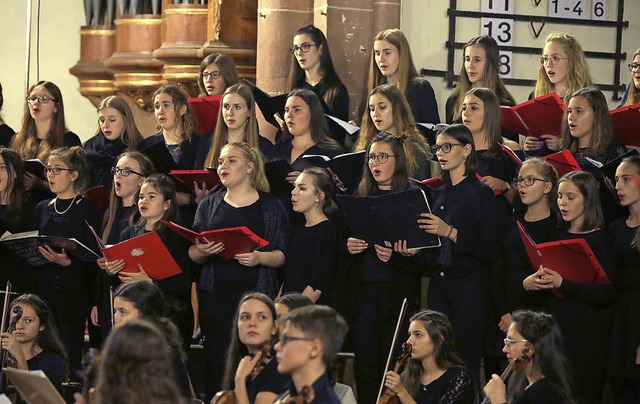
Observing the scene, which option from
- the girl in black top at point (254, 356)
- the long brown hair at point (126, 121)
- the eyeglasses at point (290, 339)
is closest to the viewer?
the eyeglasses at point (290, 339)

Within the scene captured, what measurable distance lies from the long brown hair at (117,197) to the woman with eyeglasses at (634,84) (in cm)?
235

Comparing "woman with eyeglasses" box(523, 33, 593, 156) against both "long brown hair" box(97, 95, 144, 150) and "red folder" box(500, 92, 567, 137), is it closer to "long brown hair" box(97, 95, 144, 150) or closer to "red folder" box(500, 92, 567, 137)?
"red folder" box(500, 92, 567, 137)

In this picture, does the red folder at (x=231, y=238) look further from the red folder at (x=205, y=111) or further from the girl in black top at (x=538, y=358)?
the girl in black top at (x=538, y=358)

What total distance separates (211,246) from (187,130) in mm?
1164

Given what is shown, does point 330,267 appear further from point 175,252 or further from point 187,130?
point 187,130

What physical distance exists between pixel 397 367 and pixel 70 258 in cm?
200

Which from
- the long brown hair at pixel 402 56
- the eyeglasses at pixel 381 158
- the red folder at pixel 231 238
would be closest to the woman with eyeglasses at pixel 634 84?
the long brown hair at pixel 402 56

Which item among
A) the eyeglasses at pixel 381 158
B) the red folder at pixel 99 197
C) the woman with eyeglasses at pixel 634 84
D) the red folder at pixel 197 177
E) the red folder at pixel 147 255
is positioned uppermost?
the woman with eyeglasses at pixel 634 84

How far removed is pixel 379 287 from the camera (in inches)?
256

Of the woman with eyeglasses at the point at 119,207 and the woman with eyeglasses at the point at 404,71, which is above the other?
the woman with eyeglasses at the point at 404,71

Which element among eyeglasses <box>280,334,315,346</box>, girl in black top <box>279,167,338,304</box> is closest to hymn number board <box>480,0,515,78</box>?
girl in black top <box>279,167,338,304</box>

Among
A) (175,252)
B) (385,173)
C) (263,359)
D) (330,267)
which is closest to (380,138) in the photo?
(385,173)

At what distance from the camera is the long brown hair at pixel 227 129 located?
7098 millimetres

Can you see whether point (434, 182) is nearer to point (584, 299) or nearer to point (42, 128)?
point (584, 299)
